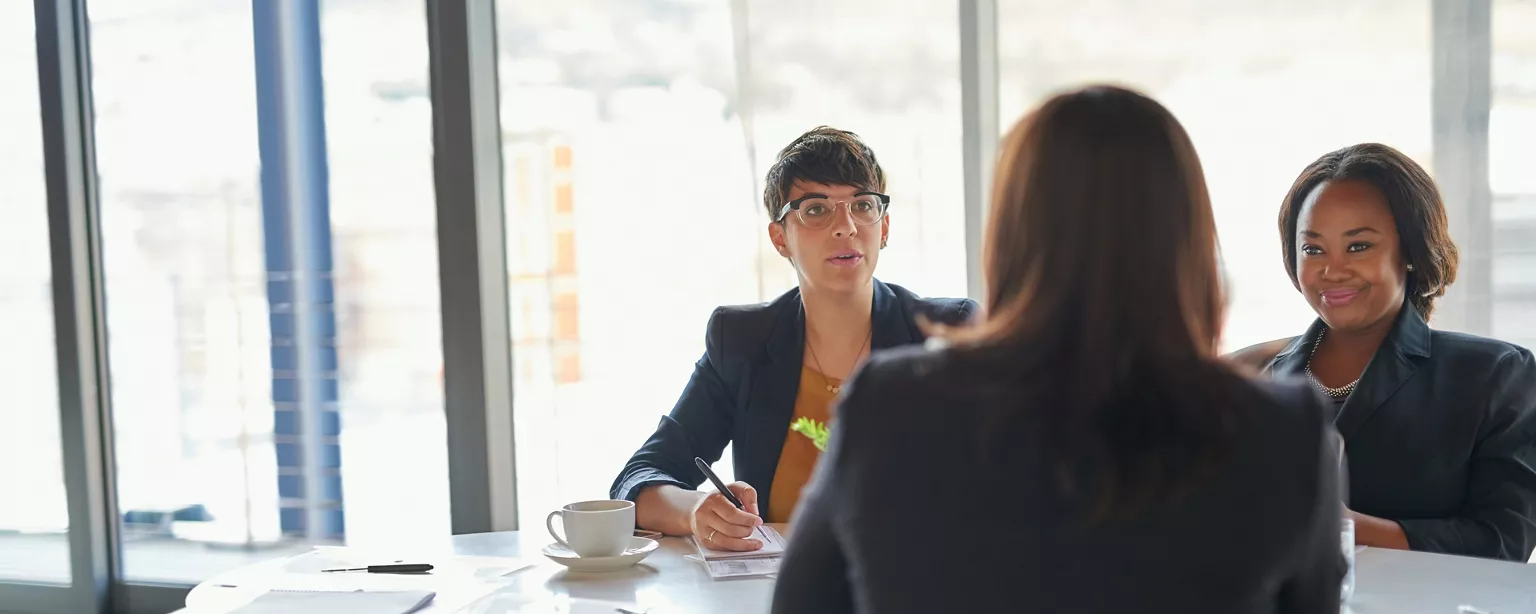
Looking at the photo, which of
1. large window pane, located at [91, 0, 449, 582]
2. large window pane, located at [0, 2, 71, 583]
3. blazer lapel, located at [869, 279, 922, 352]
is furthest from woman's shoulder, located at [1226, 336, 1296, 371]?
large window pane, located at [0, 2, 71, 583]

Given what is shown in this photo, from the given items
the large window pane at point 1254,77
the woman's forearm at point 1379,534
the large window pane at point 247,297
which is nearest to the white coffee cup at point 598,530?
the woman's forearm at point 1379,534

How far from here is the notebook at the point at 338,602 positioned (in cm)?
131

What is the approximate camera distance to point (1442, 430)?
1856mm

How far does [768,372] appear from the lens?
6.95 feet

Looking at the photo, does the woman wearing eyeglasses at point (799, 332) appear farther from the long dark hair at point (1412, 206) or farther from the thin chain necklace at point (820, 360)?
the long dark hair at point (1412, 206)

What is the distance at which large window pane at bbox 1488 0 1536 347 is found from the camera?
8.20ft

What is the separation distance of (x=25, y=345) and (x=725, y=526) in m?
3.05

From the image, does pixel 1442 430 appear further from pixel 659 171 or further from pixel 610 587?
pixel 659 171

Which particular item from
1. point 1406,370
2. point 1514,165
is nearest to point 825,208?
point 1406,370

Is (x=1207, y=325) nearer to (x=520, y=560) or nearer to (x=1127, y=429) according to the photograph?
(x=1127, y=429)

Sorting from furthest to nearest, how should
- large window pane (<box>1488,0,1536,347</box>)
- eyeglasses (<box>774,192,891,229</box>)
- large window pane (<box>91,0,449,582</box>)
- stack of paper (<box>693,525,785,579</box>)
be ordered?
large window pane (<box>91,0,449,582</box>)
large window pane (<box>1488,0,1536,347</box>)
eyeglasses (<box>774,192,891,229</box>)
stack of paper (<box>693,525,785,579</box>)

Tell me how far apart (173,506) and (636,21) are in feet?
6.76

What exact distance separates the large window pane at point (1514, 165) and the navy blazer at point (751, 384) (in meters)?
1.26

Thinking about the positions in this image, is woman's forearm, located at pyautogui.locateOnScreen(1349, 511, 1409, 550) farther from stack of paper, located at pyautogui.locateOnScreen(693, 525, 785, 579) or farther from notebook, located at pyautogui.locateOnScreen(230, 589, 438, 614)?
notebook, located at pyautogui.locateOnScreen(230, 589, 438, 614)
